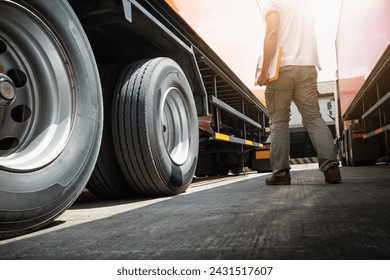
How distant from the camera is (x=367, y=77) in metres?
5.04

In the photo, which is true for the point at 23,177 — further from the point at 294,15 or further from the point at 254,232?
the point at 294,15

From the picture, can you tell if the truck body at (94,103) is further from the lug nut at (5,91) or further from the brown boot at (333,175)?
the brown boot at (333,175)

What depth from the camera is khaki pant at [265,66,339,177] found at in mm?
3062

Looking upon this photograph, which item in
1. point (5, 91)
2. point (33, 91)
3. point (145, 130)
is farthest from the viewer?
point (145, 130)

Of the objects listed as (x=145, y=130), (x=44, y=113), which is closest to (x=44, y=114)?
(x=44, y=113)

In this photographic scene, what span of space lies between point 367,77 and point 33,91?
4636mm

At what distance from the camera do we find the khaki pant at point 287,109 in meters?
3.06

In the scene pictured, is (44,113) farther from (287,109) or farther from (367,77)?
(367,77)

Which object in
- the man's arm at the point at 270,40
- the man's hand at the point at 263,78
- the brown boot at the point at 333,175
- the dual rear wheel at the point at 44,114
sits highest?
the man's arm at the point at 270,40

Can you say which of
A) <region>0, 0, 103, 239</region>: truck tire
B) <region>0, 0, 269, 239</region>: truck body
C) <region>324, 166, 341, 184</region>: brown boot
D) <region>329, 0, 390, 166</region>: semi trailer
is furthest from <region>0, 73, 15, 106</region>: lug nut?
<region>329, 0, 390, 166</region>: semi trailer

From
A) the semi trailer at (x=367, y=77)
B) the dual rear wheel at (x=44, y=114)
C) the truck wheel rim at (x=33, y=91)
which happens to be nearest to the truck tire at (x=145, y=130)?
the dual rear wheel at (x=44, y=114)

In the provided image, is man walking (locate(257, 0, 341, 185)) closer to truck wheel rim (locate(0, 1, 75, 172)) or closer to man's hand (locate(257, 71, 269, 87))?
man's hand (locate(257, 71, 269, 87))

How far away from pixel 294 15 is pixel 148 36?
4.50 ft

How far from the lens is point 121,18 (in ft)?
6.73
